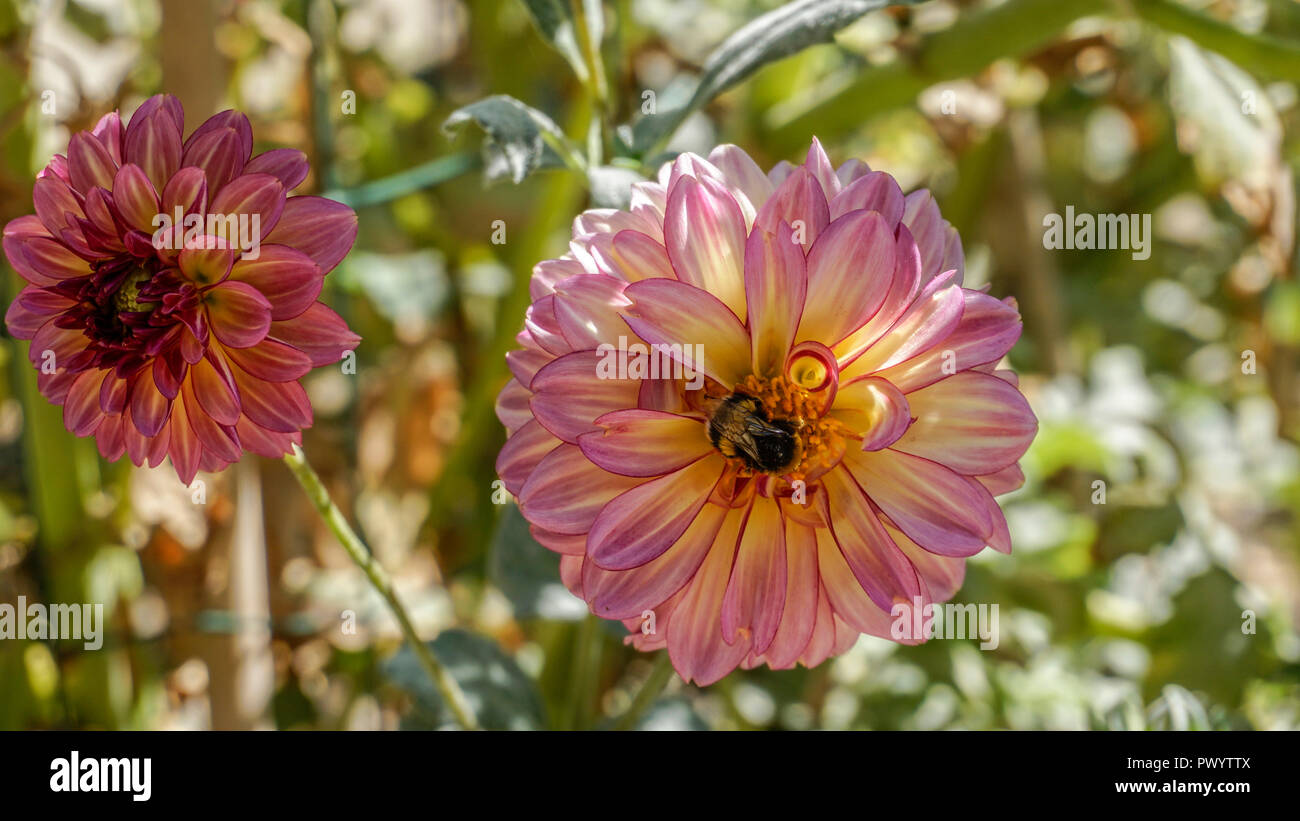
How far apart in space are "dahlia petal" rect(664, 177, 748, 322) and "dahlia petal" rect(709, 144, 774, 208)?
0.09ft

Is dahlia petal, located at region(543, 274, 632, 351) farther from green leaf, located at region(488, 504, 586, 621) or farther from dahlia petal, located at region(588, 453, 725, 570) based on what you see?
green leaf, located at region(488, 504, 586, 621)

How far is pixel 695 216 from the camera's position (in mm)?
349

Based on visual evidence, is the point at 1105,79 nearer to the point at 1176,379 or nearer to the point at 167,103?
the point at 1176,379

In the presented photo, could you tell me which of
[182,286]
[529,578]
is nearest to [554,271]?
[182,286]

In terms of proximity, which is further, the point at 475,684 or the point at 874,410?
the point at 475,684

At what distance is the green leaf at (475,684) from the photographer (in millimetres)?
537

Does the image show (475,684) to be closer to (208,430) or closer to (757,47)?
(208,430)

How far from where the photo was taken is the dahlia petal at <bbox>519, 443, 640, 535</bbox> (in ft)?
1.15

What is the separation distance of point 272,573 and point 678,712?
0.47 m

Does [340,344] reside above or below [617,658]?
above

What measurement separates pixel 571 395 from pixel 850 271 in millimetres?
106

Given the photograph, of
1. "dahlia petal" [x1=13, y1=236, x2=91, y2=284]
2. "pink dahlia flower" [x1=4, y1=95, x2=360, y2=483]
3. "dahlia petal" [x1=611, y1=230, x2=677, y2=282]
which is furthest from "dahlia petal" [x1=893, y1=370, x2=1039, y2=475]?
"dahlia petal" [x1=13, y1=236, x2=91, y2=284]

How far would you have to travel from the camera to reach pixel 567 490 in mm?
357
